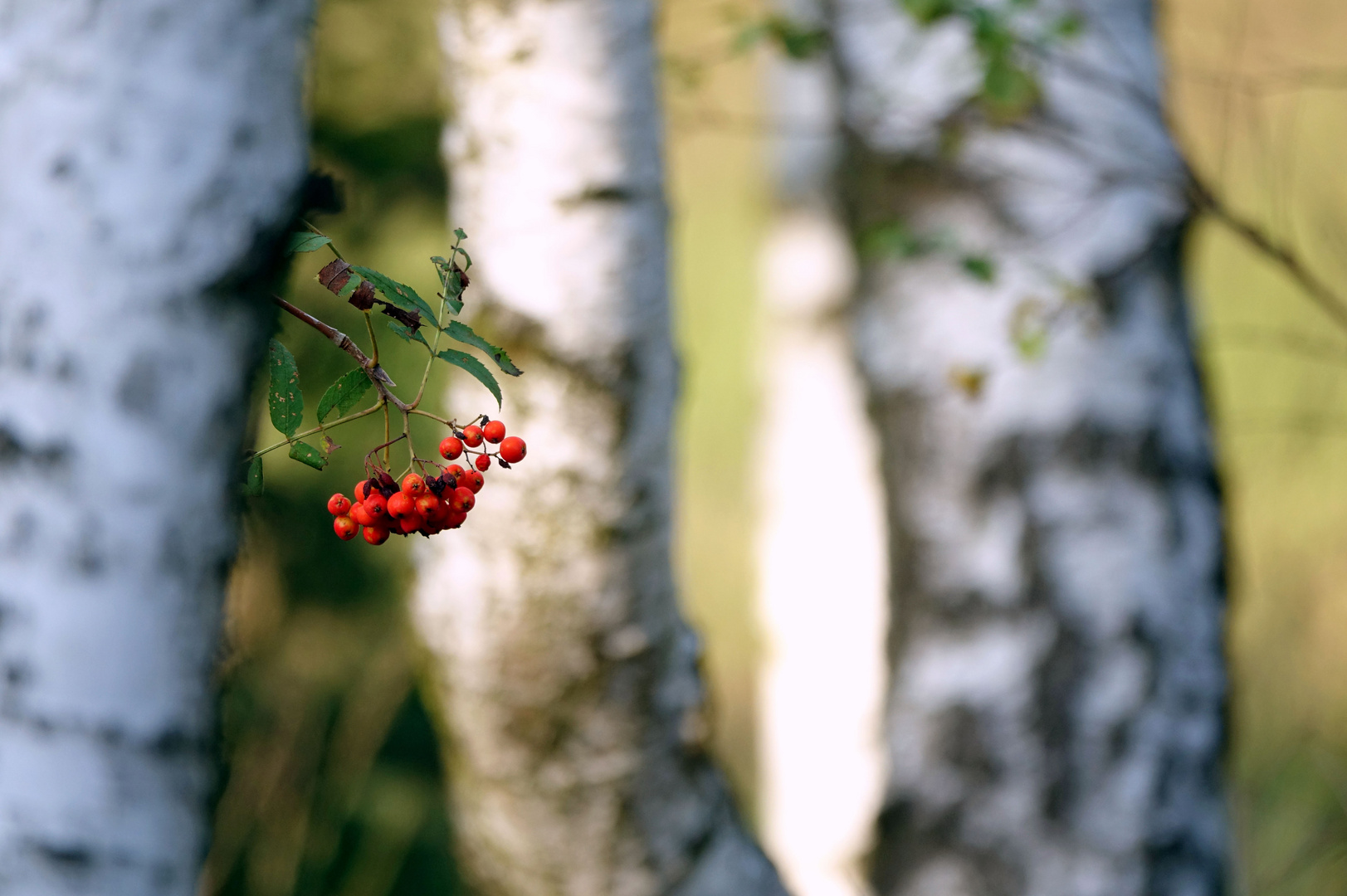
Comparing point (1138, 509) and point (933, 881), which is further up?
point (1138, 509)

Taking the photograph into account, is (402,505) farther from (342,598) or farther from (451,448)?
(342,598)

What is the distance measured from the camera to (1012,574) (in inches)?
42.3

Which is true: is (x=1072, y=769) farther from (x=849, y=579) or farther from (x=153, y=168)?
(x=153, y=168)

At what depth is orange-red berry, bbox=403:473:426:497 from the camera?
41cm

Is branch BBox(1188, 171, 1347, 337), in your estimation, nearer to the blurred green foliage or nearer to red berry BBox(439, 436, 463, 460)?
red berry BBox(439, 436, 463, 460)

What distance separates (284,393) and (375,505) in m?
0.06

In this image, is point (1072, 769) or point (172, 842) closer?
point (172, 842)

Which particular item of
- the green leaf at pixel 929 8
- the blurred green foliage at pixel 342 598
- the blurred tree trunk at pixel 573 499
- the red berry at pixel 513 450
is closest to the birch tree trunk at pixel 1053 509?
the green leaf at pixel 929 8

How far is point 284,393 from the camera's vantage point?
1.29ft

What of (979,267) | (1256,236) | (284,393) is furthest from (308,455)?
(1256,236)

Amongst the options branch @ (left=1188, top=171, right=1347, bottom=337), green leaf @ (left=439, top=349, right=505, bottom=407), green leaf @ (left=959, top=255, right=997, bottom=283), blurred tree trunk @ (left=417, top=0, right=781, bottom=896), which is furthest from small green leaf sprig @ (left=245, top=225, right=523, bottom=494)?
branch @ (left=1188, top=171, right=1347, bottom=337)

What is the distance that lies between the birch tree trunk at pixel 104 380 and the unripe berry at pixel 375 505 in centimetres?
7

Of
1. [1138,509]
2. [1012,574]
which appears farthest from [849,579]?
[1138,509]

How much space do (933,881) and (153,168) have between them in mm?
1042
